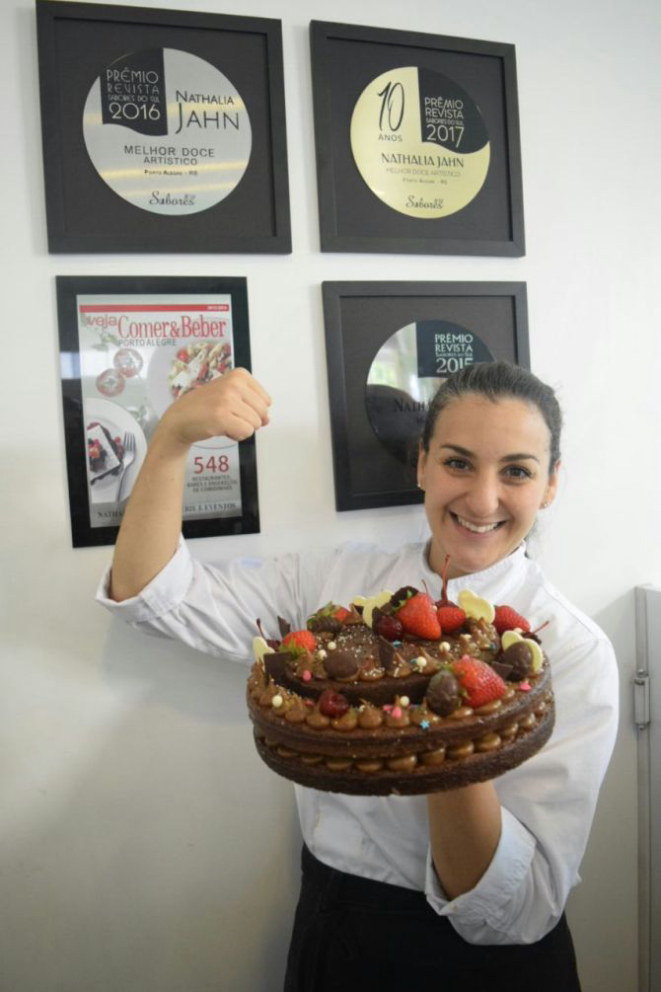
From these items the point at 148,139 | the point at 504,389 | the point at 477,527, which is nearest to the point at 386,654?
the point at 477,527

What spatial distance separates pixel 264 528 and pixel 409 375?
0.43 metres

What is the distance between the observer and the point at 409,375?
54.8 inches

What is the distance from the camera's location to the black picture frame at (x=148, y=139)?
119 cm

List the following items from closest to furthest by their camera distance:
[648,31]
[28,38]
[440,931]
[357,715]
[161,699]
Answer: [357,715] → [440,931] → [28,38] → [161,699] → [648,31]

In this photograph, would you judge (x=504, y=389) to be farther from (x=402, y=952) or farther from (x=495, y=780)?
(x=402, y=952)

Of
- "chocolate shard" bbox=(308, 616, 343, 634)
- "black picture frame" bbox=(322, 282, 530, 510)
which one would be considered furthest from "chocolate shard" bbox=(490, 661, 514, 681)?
"black picture frame" bbox=(322, 282, 530, 510)

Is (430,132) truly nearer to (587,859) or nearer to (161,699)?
(161,699)

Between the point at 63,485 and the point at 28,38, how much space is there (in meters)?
0.79

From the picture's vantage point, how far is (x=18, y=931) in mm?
1229

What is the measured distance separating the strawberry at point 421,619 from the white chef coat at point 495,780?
1.00 ft

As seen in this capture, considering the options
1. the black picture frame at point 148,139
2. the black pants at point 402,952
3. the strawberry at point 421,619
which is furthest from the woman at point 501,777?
the black picture frame at point 148,139

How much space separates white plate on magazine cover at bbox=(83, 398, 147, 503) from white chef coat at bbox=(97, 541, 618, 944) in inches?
8.2

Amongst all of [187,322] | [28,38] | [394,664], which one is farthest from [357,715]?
[28,38]

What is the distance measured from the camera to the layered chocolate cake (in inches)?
27.6
